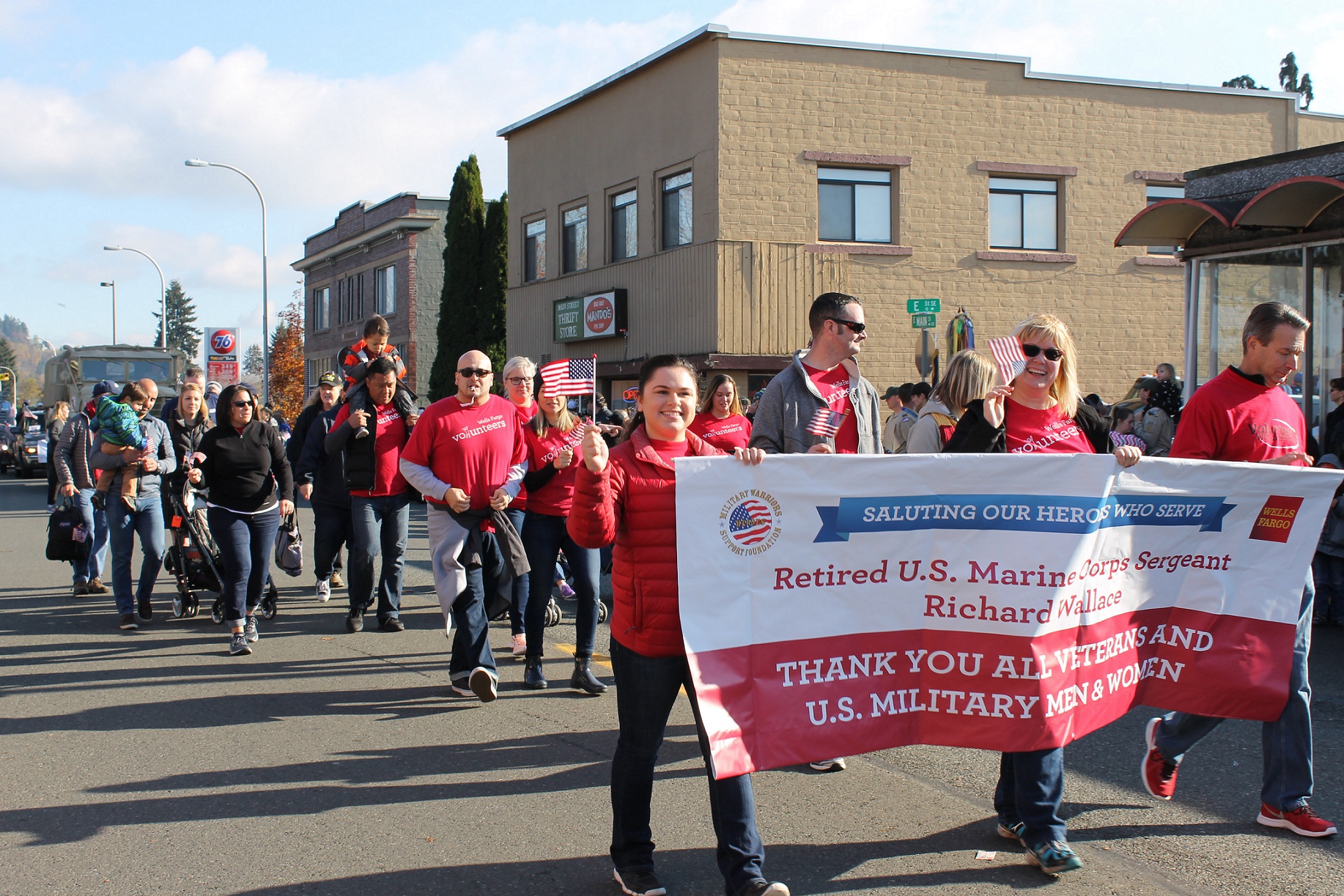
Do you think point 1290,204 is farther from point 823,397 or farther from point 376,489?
point 376,489

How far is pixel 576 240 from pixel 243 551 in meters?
20.8

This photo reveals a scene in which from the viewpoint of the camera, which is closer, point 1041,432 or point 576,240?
point 1041,432

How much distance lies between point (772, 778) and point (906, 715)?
4.42 feet

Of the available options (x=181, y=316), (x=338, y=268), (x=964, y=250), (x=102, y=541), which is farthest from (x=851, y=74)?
(x=181, y=316)

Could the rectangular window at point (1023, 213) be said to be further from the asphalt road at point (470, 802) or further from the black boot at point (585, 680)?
the black boot at point (585, 680)

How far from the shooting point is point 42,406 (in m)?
32.4

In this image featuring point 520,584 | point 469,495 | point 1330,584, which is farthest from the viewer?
point 1330,584

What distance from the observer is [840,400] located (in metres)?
5.30

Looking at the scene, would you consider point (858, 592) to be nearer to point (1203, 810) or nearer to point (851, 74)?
point (1203, 810)

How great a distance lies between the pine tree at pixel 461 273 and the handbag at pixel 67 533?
27128mm

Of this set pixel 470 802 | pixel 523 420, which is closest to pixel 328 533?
pixel 523 420

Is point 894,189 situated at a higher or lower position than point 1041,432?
higher

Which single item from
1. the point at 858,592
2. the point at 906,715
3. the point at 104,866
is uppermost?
the point at 858,592

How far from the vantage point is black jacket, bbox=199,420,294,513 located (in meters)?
7.97
